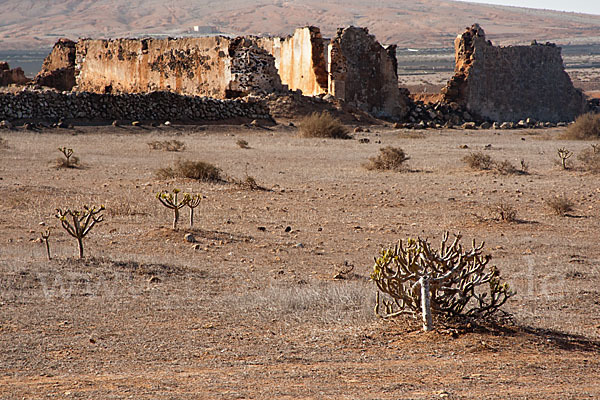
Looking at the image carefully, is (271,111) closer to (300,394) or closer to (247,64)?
(247,64)

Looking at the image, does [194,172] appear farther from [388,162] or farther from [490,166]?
[490,166]

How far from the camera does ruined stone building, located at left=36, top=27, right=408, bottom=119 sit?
26734 millimetres

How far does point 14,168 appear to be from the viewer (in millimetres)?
14750

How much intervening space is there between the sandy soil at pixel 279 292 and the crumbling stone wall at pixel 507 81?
16436 mm

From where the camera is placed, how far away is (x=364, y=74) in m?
28.6

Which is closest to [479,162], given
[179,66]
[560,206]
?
[560,206]

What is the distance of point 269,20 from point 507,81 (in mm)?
113438

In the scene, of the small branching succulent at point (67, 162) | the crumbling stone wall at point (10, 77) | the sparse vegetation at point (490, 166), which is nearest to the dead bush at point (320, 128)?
the sparse vegetation at point (490, 166)

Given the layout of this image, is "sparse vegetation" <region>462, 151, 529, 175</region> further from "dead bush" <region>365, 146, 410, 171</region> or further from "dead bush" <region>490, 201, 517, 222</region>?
"dead bush" <region>490, 201, 517, 222</region>

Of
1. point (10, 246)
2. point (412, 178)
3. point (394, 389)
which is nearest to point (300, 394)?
point (394, 389)

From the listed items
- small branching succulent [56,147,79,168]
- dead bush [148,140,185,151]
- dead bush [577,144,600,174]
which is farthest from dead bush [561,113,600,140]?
small branching succulent [56,147,79,168]

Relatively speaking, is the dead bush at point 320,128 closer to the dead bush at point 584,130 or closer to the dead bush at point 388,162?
A: the dead bush at point 388,162

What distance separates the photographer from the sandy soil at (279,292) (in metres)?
4.45

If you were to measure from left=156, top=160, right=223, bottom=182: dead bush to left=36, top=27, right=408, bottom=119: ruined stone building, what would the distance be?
13.2 metres
